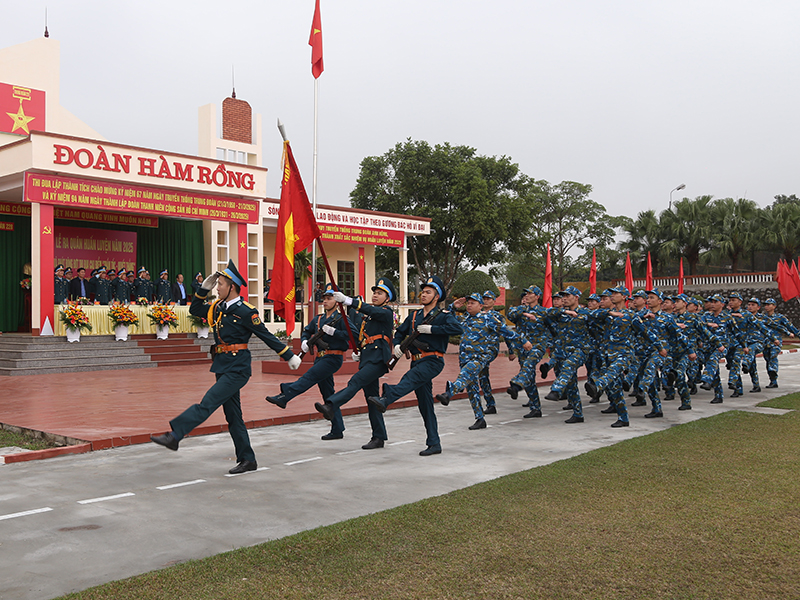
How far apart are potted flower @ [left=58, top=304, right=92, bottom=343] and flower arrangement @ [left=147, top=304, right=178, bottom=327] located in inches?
78.8

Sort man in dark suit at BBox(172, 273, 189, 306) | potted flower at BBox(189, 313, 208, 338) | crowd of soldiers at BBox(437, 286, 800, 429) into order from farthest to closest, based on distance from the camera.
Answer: man in dark suit at BBox(172, 273, 189, 306) < potted flower at BBox(189, 313, 208, 338) < crowd of soldiers at BBox(437, 286, 800, 429)

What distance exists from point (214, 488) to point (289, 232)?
384 cm

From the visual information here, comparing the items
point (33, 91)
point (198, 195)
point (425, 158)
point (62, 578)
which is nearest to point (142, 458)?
→ point (62, 578)

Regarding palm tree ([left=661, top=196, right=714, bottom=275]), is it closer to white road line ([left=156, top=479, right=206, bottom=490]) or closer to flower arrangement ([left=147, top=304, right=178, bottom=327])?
flower arrangement ([left=147, top=304, right=178, bottom=327])

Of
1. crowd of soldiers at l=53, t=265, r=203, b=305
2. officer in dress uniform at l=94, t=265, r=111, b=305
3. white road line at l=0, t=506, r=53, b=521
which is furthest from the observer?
officer in dress uniform at l=94, t=265, r=111, b=305

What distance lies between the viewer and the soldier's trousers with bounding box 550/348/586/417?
947 centimetres

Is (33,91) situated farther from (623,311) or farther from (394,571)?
(394,571)

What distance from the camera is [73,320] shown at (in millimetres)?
18297

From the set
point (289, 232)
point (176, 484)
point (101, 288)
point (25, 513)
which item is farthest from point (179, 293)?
point (25, 513)

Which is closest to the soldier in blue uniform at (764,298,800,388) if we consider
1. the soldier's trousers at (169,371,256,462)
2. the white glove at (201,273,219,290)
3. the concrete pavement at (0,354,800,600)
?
the concrete pavement at (0,354,800,600)

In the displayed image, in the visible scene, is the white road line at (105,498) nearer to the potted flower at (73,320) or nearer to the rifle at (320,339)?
the rifle at (320,339)

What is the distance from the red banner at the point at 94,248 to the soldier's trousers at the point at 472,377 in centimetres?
1628

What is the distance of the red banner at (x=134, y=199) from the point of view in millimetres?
18609

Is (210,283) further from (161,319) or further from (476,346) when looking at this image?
(161,319)
